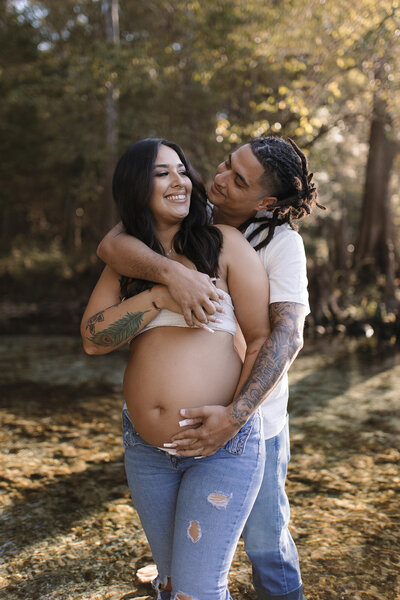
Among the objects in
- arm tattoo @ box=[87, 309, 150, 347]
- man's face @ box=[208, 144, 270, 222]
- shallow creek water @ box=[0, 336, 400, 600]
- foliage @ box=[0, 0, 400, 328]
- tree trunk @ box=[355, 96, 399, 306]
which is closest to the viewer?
arm tattoo @ box=[87, 309, 150, 347]

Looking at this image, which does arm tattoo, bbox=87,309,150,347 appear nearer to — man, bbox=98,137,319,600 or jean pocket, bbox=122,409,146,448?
man, bbox=98,137,319,600

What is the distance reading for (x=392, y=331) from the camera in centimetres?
1055

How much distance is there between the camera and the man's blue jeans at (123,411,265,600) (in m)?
1.80

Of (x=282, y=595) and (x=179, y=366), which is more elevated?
(x=179, y=366)

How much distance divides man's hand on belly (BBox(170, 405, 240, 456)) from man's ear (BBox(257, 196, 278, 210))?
88 centimetres

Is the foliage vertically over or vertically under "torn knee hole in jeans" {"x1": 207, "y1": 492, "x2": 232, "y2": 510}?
over

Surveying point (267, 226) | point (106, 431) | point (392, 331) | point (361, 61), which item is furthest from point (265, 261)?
point (392, 331)

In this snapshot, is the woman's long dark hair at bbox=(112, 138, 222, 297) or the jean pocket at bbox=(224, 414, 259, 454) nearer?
the jean pocket at bbox=(224, 414, 259, 454)

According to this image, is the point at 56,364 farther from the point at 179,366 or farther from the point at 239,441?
the point at 239,441

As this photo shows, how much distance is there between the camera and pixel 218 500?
1.83 meters

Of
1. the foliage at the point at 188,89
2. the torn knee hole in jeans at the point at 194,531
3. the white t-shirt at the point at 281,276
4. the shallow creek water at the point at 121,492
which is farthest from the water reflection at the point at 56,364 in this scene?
the torn knee hole in jeans at the point at 194,531

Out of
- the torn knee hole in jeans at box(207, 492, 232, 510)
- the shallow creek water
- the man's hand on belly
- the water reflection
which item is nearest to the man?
the man's hand on belly

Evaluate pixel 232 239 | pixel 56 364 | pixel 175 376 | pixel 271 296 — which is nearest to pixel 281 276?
pixel 271 296

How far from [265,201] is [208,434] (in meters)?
0.99
